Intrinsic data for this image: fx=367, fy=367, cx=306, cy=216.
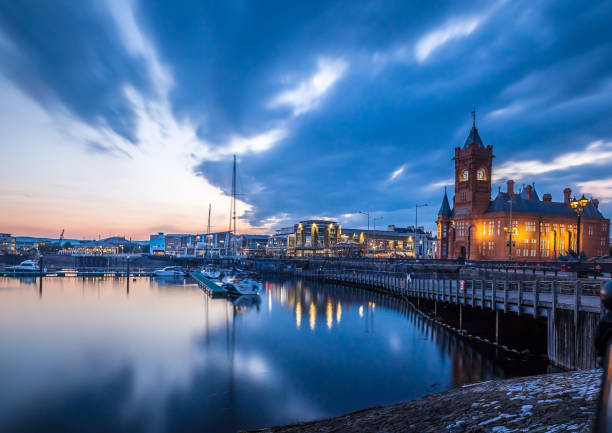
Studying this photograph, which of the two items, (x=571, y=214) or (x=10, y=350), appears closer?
(x=10, y=350)

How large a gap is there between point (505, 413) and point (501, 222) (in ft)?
240

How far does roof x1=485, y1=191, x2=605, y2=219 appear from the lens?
7731cm

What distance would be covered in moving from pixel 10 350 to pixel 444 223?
84.1 meters

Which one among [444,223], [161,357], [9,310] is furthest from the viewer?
[444,223]

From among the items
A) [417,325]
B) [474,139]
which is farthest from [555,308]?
[474,139]

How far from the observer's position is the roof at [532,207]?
77.3 meters

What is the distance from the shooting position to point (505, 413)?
30.8ft

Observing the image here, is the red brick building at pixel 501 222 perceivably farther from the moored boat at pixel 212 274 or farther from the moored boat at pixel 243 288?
the moored boat at pixel 212 274

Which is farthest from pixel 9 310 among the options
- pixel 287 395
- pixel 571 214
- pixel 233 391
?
pixel 571 214

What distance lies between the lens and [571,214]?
84750 mm

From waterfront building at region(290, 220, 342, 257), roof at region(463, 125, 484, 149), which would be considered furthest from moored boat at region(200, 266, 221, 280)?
waterfront building at region(290, 220, 342, 257)

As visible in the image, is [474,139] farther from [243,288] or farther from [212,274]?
[212,274]

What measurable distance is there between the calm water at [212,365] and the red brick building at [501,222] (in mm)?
38217

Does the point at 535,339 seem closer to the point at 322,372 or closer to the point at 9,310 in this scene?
the point at 322,372
